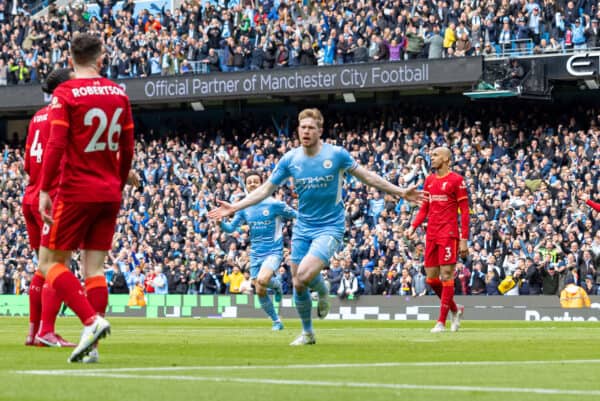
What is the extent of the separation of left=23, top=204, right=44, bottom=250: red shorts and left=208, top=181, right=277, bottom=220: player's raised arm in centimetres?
173

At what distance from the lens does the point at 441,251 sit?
725 inches

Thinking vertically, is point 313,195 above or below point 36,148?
below

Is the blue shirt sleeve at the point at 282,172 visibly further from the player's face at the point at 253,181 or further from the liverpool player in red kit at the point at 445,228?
the liverpool player in red kit at the point at 445,228

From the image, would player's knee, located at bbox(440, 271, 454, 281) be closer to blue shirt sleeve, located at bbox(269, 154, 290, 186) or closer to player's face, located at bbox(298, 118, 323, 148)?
blue shirt sleeve, located at bbox(269, 154, 290, 186)

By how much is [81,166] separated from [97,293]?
1140mm

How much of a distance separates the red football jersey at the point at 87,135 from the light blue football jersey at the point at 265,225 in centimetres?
1003

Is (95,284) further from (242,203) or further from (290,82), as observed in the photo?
(290,82)

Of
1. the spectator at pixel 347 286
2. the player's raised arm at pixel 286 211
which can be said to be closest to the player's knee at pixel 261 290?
the player's raised arm at pixel 286 211

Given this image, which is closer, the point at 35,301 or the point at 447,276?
the point at 35,301

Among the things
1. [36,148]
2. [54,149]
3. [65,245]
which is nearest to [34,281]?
[36,148]

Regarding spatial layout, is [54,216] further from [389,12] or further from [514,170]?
[389,12]

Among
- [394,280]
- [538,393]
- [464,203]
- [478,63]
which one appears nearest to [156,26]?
[478,63]

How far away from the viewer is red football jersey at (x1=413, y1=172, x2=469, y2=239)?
60.2ft

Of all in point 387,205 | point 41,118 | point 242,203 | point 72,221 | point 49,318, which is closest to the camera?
point 72,221
